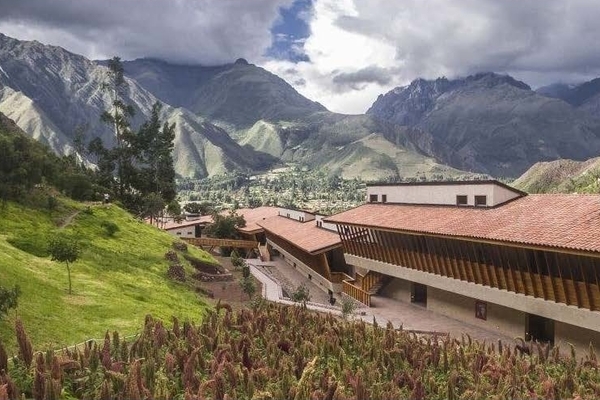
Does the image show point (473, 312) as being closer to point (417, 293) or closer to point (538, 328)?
point (538, 328)

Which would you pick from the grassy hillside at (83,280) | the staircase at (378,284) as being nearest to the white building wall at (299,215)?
the grassy hillside at (83,280)

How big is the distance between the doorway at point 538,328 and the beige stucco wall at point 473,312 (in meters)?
0.41

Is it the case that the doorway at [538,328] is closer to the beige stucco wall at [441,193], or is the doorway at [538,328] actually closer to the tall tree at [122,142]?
the beige stucco wall at [441,193]

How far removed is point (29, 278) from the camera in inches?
987

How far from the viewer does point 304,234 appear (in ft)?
196

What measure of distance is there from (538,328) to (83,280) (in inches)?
1009

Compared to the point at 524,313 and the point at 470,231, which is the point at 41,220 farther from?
the point at 524,313

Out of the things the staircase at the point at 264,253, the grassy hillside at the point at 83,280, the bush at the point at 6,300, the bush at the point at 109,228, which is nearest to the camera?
the bush at the point at 6,300

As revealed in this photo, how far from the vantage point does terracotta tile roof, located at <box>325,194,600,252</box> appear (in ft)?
81.7

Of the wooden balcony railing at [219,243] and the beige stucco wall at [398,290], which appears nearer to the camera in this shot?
the beige stucco wall at [398,290]

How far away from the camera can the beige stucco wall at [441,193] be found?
36531 millimetres

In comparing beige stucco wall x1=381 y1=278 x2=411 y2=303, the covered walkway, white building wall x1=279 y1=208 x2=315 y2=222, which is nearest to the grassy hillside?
the covered walkway

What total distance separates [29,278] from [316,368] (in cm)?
1476

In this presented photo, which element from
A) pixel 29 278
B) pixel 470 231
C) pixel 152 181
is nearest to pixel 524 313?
pixel 470 231
